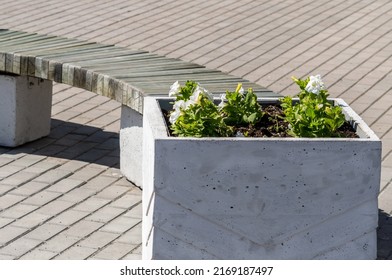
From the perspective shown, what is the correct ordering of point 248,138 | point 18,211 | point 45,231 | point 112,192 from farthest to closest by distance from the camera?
point 112,192, point 18,211, point 45,231, point 248,138

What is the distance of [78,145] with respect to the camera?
748 cm

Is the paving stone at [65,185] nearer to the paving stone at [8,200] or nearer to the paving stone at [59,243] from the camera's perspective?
the paving stone at [8,200]

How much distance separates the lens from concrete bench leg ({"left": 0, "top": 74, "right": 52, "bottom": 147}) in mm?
7297

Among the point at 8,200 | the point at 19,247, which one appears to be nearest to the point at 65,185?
the point at 8,200

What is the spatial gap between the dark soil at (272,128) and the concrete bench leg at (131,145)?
95cm

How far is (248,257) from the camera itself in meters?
5.16

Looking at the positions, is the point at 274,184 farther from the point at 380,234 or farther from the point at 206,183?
the point at 380,234

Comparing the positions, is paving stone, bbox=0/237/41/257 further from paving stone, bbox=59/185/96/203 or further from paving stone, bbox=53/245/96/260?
paving stone, bbox=59/185/96/203

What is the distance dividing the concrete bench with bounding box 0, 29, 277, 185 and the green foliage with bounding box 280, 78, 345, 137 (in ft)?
3.12

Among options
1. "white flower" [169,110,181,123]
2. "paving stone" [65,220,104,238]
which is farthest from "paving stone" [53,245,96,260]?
"white flower" [169,110,181,123]

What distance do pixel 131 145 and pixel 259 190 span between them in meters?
1.85

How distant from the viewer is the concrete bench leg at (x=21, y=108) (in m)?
7.30

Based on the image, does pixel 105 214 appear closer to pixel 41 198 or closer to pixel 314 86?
pixel 41 198

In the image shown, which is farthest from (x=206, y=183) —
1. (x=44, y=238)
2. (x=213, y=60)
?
(x=213, y=60)
